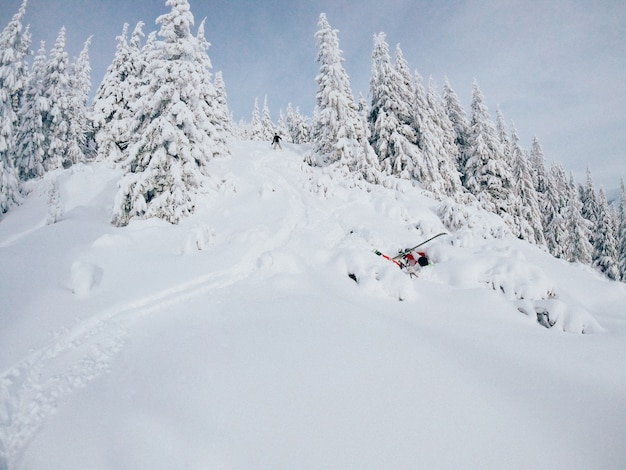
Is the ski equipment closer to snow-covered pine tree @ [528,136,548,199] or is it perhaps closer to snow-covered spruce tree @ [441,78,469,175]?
snow-covered spruce tree @ [441,78,469,175]

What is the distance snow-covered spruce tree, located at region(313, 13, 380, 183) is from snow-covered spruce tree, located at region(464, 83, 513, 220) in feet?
35.9

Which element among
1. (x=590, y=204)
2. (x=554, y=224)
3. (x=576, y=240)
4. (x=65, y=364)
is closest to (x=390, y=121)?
(x=65, y=364)

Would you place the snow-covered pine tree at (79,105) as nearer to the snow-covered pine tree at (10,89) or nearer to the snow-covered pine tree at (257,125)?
the snow-covered pine tree at (10,89)

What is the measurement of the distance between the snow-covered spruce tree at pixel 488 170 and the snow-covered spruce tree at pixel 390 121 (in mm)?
6590

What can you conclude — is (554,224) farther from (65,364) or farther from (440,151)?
(65,364)

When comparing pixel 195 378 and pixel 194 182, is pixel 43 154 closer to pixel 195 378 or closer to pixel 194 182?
pixel 194 182

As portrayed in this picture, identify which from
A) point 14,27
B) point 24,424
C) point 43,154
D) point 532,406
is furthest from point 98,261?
point 43,154

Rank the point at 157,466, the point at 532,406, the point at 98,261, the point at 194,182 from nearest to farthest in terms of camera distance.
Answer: the point at 157,466, the point at 532,406, the point at 98,261, the point at 194,182

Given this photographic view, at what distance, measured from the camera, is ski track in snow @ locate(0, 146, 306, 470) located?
3.38 m

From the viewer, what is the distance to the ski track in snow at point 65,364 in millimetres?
3379

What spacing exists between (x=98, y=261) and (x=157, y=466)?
666 cm

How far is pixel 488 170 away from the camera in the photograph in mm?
26656

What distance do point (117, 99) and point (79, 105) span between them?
12587mm

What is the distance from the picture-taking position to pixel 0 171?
17797 millimetres
